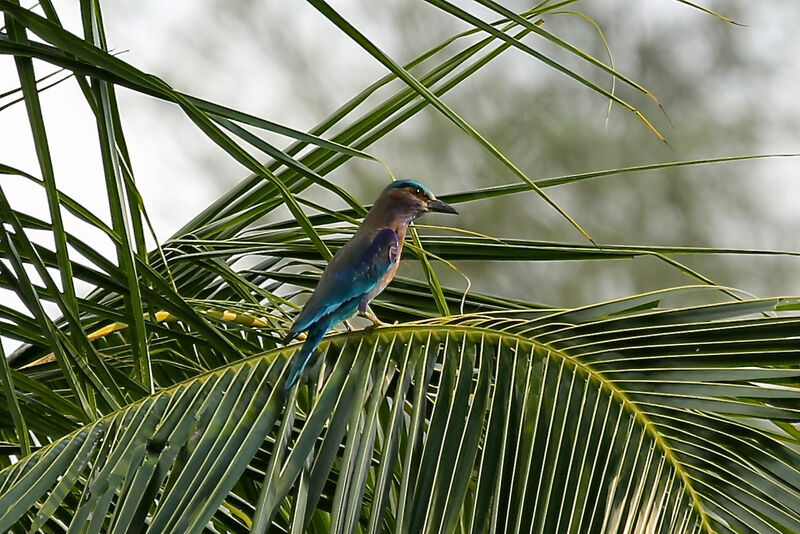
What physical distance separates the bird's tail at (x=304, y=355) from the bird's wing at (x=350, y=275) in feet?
0.13

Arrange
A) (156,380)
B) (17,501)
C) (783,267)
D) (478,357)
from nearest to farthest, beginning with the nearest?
(17,501)
(478,357)
(156,380)
(783,267)

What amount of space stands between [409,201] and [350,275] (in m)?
0.32

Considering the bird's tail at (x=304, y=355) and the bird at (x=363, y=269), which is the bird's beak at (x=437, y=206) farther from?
the bird's tail at (x=304, y=355)

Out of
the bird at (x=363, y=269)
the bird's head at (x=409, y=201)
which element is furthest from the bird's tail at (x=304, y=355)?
the bird's head at (x=409, y=201)

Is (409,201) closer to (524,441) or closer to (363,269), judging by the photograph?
(363,269)

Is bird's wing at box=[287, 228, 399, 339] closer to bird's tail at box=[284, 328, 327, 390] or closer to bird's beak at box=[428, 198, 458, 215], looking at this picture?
bird's tail at box=[284, 328, 327, 390]

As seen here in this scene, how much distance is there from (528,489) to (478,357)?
0.21m

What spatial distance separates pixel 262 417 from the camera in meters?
0.96

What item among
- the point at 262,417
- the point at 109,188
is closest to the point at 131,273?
the point at 109,188

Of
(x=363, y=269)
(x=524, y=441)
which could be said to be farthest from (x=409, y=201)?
(x=524, y=441)

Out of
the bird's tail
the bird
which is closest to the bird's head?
the bird

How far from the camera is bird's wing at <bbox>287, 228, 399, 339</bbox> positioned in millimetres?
1154

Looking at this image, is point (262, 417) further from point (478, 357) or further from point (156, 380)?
point (156, 380)

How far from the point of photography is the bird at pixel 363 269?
1094mm
